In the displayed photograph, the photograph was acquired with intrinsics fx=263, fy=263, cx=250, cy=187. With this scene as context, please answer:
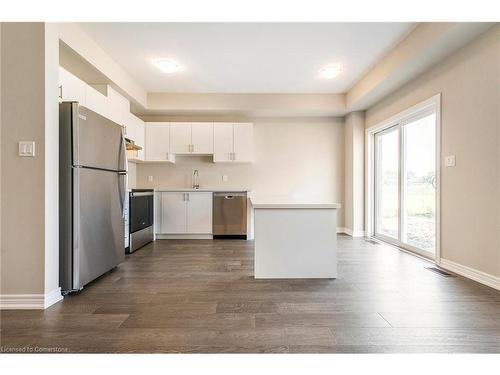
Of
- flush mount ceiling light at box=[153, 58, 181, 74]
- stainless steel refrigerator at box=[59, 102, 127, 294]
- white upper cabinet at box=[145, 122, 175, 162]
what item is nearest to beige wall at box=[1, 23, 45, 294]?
stainless steel refrigerator at box=[59, 102, 127, 294]

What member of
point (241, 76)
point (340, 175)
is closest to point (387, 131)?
point (340, 175)

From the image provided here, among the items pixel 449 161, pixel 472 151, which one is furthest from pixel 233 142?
pixel 472 151

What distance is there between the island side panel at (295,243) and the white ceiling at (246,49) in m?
1.86

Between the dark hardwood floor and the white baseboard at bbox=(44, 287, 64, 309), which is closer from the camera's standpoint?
the dark hardwood floor

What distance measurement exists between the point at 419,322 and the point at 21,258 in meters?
2.84

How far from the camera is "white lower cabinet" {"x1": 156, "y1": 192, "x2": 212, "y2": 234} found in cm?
467

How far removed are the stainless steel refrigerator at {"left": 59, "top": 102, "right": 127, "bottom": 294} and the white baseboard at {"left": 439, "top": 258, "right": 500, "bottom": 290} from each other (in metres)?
3.52

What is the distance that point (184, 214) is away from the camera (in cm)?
468

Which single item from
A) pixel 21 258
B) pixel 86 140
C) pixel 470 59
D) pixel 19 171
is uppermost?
pixel 470 59

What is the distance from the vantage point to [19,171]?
6.40 feet

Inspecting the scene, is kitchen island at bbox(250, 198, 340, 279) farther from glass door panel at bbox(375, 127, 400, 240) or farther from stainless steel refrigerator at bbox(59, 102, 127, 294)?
glass door panel at bbox(375, 127, 400, 240)

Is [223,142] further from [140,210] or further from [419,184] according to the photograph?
[419,184]

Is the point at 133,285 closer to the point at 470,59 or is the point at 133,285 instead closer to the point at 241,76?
the point at 241,76
